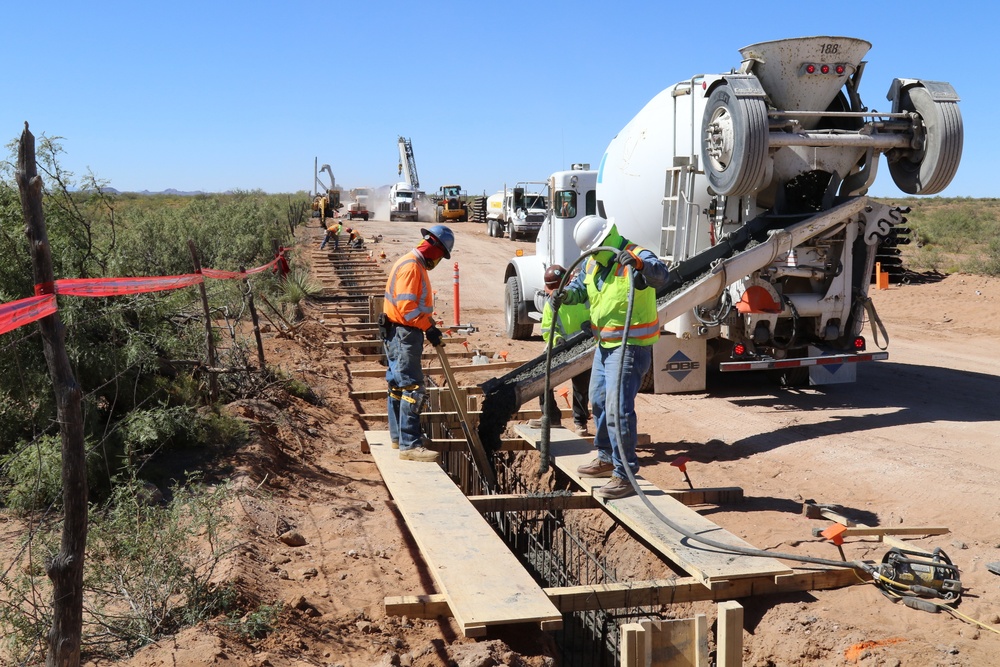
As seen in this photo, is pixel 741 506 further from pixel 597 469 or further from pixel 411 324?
pixel 411 324

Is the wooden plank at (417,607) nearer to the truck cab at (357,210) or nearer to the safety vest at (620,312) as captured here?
the safety vest at (620,312)

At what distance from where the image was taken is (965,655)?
4.20m

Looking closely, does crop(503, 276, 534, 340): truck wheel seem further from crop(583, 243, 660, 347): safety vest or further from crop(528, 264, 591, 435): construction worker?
crop(583, 243, 660, 347): safety vest

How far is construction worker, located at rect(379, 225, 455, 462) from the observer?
20.8 feet

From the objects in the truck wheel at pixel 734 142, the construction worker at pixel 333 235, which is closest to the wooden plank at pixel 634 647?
the truck wheel at pixel 734 142

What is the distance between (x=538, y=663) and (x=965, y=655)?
2.08 m

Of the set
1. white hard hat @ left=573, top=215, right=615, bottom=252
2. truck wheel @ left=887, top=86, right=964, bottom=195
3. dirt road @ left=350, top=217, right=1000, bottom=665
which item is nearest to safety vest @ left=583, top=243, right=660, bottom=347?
white hard hat @ left=573, top=215, right=615, bottom=252

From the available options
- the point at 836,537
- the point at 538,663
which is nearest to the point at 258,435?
the point at 538,663

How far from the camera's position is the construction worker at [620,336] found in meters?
5.72

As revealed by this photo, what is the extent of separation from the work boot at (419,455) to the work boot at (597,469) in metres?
1.13

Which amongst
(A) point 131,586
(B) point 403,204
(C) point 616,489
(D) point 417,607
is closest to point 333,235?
(B) point 403,204

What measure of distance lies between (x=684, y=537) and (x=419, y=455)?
226cm

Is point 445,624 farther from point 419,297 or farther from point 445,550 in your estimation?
point 419,297

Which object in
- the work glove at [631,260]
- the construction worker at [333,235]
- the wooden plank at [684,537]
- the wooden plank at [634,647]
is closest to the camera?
the wooden plank at [634,647]
